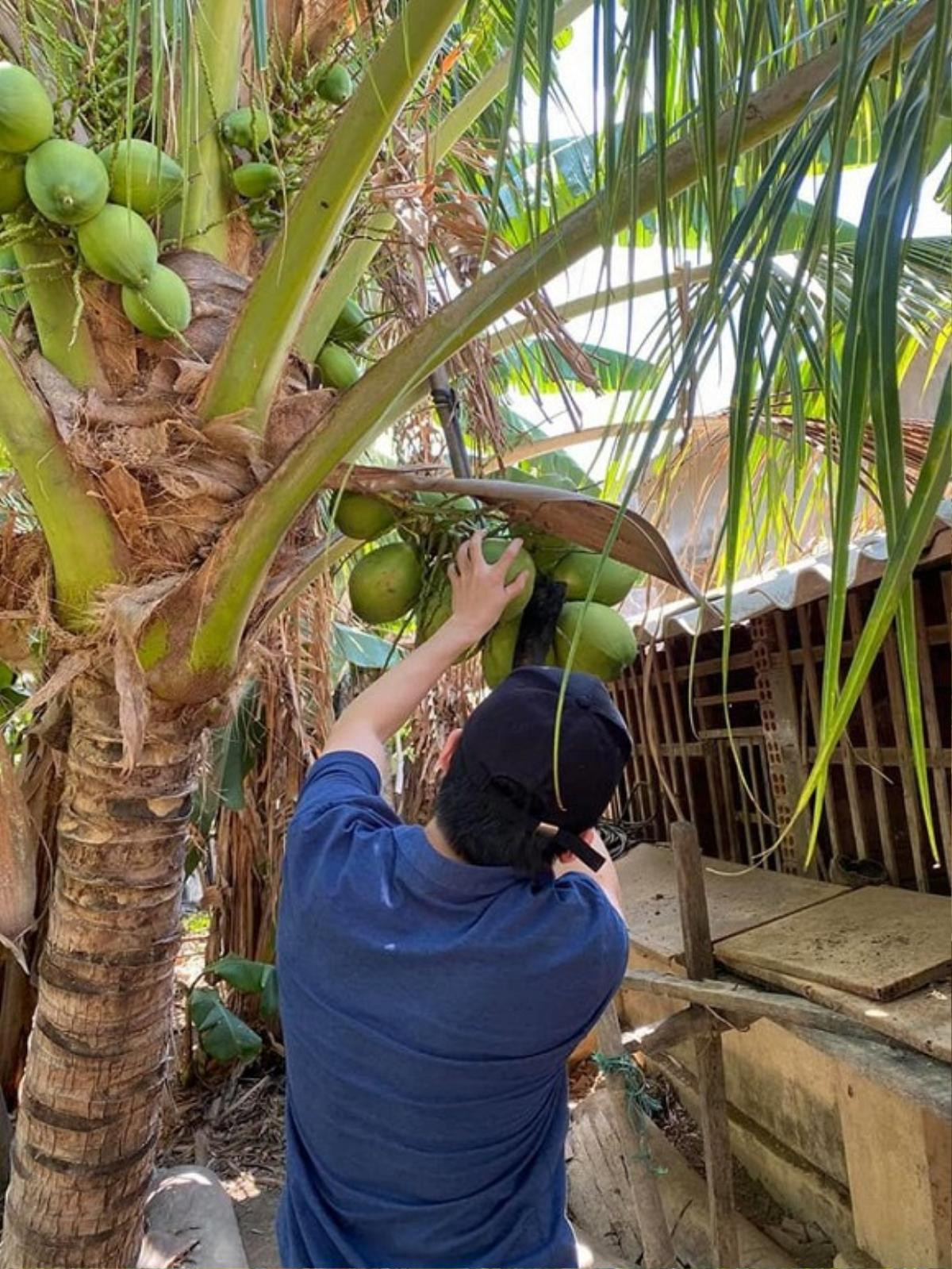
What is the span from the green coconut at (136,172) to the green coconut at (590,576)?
834 millimetres

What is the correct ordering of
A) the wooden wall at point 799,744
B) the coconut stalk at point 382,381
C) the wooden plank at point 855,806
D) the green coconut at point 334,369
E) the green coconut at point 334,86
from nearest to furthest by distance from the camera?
the coconut stalk at point 382,381, the green coconut at point 334,86, the green coconut at point 334,369, the wooden wall at point 799,744, the wooden plank at point 855,806

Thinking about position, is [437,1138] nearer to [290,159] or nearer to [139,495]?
[139,495]

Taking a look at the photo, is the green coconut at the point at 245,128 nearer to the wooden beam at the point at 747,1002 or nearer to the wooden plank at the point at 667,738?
the wooden beam at the point at 747,1002

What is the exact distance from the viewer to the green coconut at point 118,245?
1.44 meters

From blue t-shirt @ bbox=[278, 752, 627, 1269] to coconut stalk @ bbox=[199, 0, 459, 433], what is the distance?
28.6 inches

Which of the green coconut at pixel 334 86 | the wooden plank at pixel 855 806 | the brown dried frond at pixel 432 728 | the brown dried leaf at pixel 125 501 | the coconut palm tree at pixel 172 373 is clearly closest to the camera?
the coconut palm tree at pixel 172 373

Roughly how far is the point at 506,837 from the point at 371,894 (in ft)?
0.66

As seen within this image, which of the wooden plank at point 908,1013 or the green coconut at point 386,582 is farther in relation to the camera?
the wooden plank at point 908,1013

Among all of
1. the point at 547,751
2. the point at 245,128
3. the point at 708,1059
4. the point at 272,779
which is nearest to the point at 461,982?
the point at 547,751

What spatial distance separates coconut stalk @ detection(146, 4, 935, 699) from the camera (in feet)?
3.80

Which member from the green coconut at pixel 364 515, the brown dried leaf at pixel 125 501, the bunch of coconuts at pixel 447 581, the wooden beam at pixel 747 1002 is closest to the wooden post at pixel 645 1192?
the wooden beam at pixel 747 1002

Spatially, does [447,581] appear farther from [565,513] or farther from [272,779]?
[272,779]

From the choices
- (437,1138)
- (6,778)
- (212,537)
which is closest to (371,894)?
(437,1138)

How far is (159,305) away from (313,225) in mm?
286
